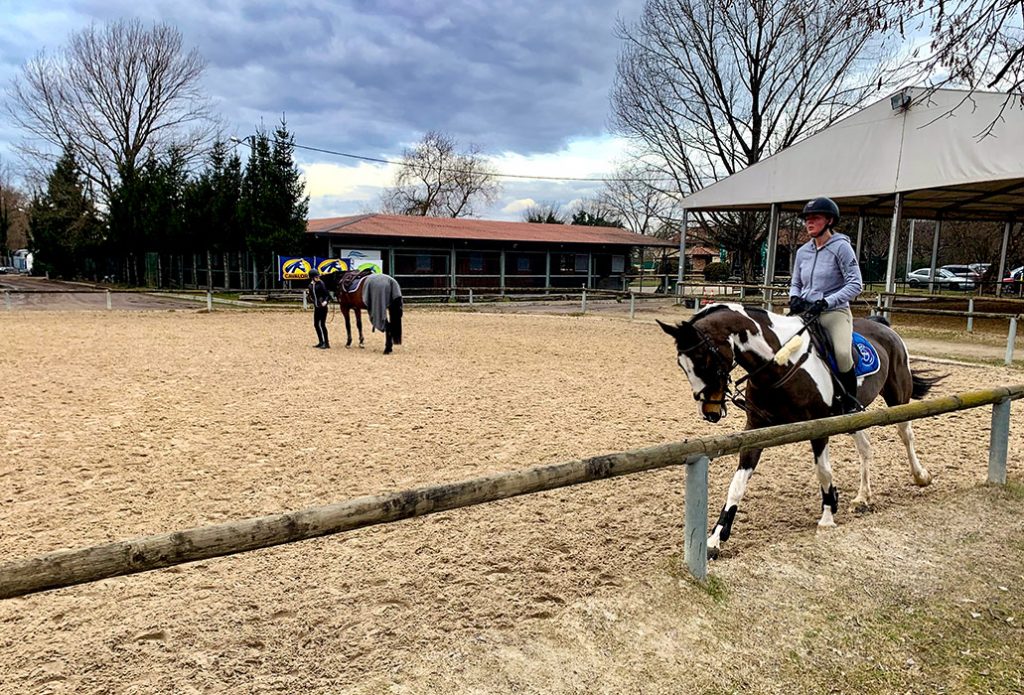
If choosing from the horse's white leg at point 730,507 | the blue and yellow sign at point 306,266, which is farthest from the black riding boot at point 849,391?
the blue and yellow sign at point 306,266

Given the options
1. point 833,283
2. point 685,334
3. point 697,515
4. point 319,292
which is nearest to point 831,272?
point 833,283

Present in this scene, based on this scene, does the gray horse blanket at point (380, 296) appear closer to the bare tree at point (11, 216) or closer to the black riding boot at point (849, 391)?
the black riding boot at point (849, 391)

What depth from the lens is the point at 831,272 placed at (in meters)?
3.98

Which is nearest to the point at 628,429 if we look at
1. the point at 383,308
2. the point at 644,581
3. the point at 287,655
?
the point at 644,581

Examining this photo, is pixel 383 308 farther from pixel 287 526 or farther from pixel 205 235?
pixel 205 235

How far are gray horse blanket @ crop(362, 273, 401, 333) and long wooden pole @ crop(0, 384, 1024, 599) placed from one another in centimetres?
883

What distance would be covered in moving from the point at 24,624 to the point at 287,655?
124cm

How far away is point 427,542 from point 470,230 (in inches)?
1032

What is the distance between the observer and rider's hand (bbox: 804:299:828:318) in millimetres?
3912

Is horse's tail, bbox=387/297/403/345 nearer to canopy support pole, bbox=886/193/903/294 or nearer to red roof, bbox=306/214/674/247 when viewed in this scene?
canopy support pole, bbox=886/193/903/294

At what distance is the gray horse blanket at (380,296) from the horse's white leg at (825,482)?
8473mm

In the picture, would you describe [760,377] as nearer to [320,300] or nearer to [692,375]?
[692,375]

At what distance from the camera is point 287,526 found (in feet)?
6.91

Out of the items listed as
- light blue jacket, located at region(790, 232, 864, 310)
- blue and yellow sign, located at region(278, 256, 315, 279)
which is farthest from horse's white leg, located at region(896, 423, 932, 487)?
blue and yellow sign, located at region(278, 256, 315, 279)
